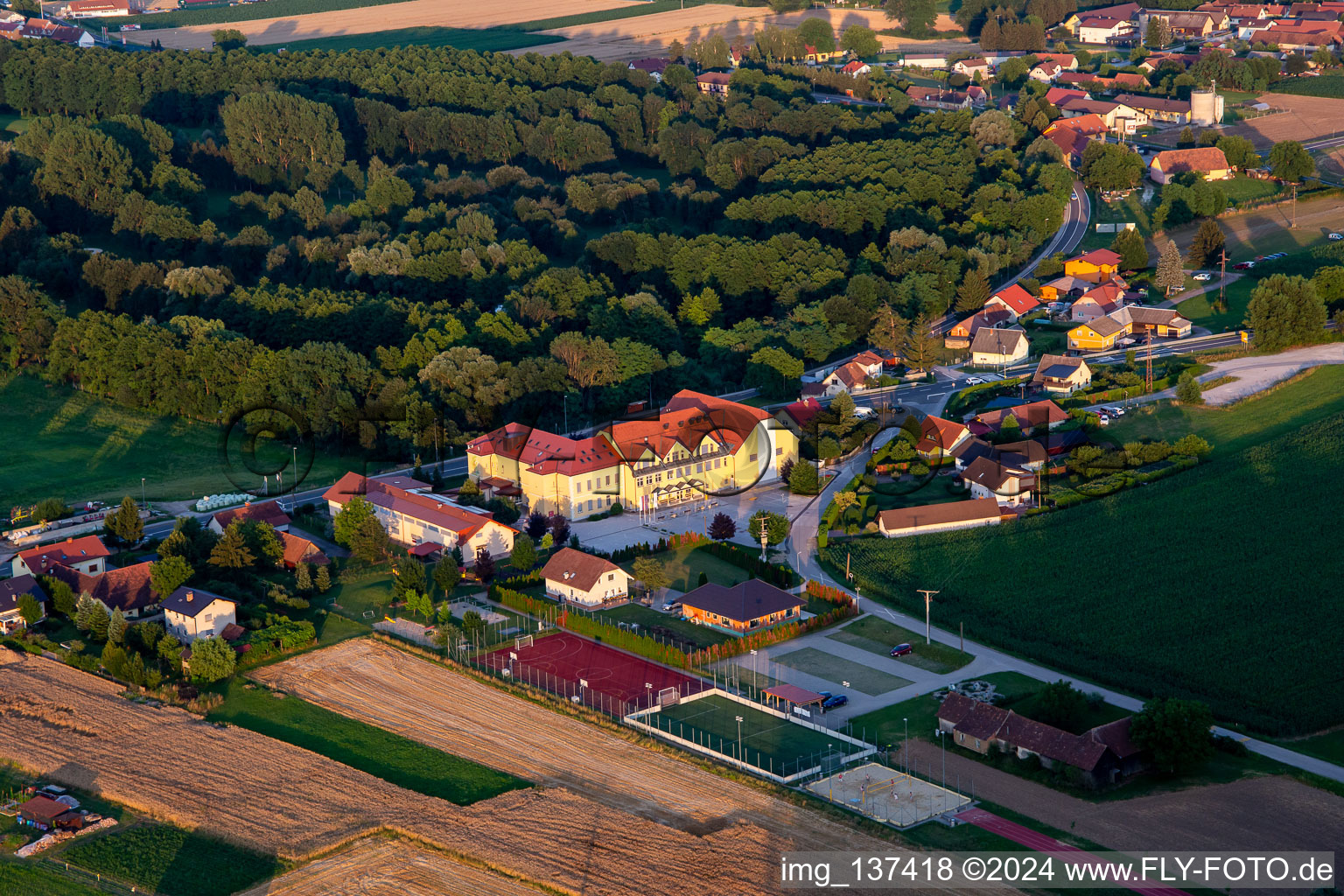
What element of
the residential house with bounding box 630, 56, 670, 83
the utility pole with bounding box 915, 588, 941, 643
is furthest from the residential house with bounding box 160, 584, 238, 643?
the residential house with bounding box 630, 56, 670, 83

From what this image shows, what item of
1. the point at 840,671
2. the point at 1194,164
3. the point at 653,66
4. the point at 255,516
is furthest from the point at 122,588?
the point at 653,66

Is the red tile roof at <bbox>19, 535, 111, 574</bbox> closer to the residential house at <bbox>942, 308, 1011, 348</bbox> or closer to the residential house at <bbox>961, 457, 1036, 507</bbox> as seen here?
the residential house at <bbox>961, 457, 1036, 507</bbox>

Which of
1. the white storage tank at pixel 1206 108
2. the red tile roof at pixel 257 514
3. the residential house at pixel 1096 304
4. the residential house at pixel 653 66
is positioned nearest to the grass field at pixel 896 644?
the red tile roof at pixel 257 514

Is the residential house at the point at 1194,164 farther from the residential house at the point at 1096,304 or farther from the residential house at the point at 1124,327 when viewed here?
the residential house at the point at 1124,327

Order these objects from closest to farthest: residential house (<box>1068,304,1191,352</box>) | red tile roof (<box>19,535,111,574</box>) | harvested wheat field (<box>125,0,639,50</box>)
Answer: red tile roof (<box>19,535,111,574</box>) < residential house (<box>1068,304,1191,352</box>) < harvested wheat field (<box>125,0,639,50</box>)

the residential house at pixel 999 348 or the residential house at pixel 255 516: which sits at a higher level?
the residential house at pixel 999 348

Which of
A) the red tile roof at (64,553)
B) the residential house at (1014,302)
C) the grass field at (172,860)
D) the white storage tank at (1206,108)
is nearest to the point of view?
the grass field at (172,860)
